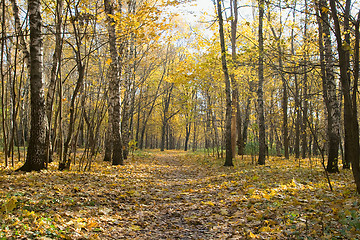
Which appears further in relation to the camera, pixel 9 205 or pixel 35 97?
pixel 35 97

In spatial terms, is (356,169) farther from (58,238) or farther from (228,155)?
(228,155)

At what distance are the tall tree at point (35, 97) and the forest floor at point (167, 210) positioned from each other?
1.57 ft

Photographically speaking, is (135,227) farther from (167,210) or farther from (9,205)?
(9,205)

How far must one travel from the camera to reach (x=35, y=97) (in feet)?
20.6

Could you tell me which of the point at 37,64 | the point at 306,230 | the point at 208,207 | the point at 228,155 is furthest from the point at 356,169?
the point at 37,64

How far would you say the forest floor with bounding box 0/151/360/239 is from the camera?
321 cm

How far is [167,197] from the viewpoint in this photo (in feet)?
19.1

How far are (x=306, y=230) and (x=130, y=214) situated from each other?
296 centimetres

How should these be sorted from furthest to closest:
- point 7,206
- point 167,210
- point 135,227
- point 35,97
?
point 35,97 < point 167,210 < point 135,227 < point 7,206

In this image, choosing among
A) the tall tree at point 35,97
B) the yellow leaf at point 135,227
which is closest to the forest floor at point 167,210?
the yellow leaf at point 135,227

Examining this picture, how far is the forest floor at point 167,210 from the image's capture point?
126 inches

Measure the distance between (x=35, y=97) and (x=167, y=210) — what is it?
4.55 metres

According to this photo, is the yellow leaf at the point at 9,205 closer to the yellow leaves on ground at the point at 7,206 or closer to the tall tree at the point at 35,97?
the yellow leaves on ground at the point at 7,206

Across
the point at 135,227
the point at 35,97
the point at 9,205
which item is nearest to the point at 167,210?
the point at 135,227
